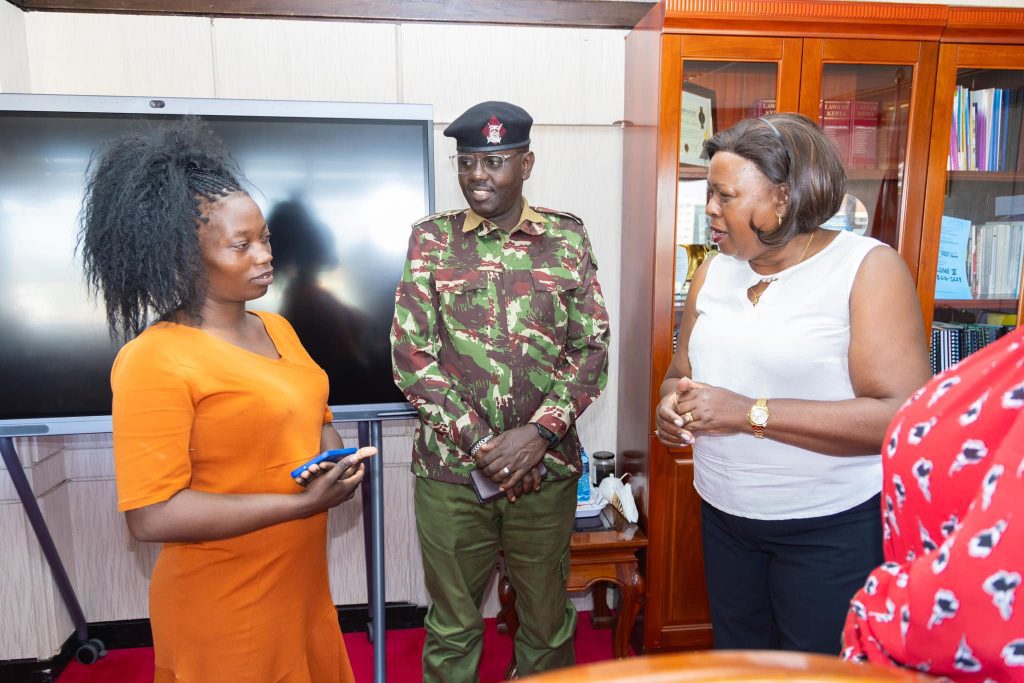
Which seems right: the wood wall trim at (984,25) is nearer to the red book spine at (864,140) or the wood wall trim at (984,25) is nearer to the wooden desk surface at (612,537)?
the red book spine at (864,140)

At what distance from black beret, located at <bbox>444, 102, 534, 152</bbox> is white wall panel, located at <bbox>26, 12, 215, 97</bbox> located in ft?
3.62

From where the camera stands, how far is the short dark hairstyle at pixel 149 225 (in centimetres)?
107

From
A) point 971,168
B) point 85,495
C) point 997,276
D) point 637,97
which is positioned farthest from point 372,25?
point 997,276

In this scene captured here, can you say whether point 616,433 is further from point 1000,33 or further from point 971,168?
point 1000,33

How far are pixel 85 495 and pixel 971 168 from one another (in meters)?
3.34

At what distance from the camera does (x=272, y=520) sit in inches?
43.7

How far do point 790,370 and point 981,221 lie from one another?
5.33 feet

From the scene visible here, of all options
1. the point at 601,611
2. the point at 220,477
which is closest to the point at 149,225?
the point at 220,477

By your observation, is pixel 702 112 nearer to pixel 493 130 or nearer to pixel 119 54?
pixel 493 130

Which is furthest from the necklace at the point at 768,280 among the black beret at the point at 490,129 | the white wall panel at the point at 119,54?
the white wall panel at the point at 119,54

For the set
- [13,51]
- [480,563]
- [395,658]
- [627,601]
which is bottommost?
[395,658]

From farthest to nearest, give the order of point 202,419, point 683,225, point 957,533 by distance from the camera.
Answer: point 683,225 < point 202,419 < point 957,533

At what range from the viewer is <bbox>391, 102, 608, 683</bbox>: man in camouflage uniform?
169cm

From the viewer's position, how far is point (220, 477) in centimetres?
110
